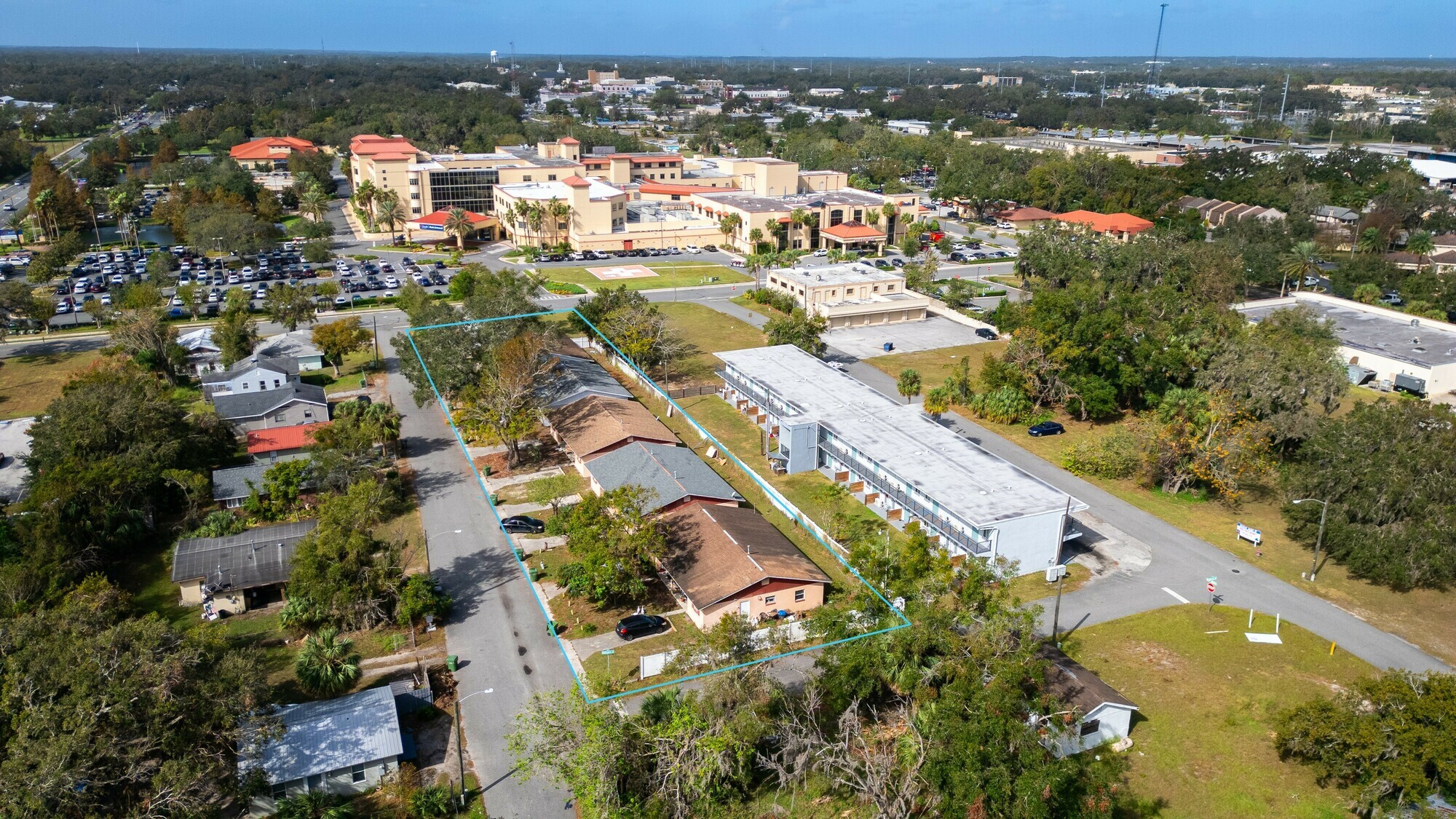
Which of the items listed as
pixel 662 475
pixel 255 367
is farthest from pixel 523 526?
pixel 255 367

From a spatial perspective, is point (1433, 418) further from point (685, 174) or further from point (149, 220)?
point (149, 220)

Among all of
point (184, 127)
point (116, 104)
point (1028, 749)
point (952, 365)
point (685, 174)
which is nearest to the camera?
point (1028, 749)

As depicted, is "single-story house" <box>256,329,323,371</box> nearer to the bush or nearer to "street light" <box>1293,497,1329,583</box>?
the bush

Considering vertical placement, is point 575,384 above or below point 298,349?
above

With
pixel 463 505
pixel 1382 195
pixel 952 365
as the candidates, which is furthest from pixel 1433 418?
pixel 1382 195

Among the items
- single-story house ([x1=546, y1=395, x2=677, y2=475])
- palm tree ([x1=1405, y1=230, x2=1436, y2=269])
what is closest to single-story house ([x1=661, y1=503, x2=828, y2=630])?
single-story house ([x1=546, y1=395, x2=677, y2=475])

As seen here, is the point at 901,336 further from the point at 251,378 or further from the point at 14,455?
the point at 14,455
